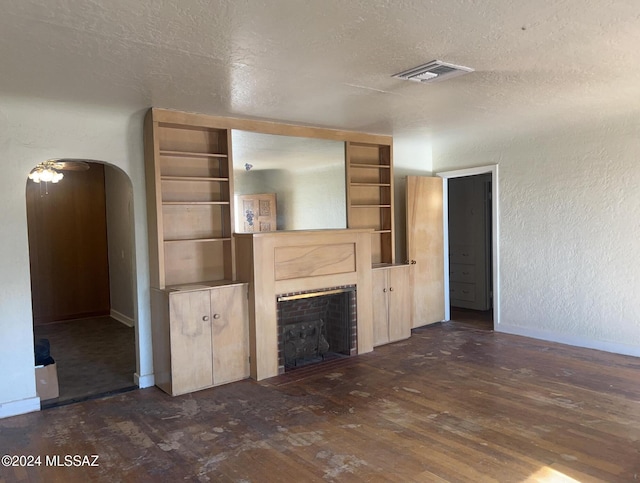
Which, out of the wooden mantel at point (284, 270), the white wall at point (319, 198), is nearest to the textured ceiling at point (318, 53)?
the white wall at point (319, 198)

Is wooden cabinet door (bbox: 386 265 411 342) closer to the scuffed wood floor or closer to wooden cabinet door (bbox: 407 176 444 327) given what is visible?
wooden cabinet door (bbox: 407 176 444 327)

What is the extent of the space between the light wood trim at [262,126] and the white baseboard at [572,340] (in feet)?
9.16

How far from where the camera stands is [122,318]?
7125mm

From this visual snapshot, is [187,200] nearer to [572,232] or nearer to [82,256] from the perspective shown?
[82,256]

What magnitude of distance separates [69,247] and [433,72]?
632cm

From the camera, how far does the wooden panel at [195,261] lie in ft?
14.5

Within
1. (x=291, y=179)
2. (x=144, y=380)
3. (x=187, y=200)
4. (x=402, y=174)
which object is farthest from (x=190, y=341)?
(x=402, y=174)

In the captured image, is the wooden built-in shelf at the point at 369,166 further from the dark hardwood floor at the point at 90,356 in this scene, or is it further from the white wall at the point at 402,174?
the dark hardwood floor at the point at 90,356

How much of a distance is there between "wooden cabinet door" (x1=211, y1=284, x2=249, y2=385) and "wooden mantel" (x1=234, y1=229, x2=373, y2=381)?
70 mm

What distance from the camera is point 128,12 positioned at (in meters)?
2.23

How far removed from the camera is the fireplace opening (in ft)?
15.8

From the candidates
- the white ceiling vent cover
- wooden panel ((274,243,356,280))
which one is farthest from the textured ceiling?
wooden panel ((274,243,356,280))

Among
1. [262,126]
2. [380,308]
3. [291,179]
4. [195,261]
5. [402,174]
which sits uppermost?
[262,126]

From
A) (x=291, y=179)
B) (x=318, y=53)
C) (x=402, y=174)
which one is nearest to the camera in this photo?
(x=318, y=53)
